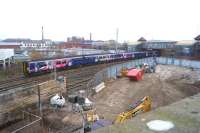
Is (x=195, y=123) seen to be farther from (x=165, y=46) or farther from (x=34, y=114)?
(x=165, y=46)

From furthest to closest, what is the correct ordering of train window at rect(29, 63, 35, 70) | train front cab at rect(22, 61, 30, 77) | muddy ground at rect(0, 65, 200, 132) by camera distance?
train window at rect(29, 63, 35, 70)
train front cab at rect(22, 61, 30, 77)
muddy ground at rect(0, 65, 200, 132)

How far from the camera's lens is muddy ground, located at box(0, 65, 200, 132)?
1872 centimetres

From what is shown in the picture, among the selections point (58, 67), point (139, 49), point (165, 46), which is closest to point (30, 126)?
point (58, 67)

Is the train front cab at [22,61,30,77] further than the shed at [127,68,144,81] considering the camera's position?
Yes

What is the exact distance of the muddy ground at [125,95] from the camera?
18.7 m

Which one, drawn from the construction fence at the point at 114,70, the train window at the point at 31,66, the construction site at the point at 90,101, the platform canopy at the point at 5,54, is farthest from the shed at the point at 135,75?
the platform canopy at the point at 5,54

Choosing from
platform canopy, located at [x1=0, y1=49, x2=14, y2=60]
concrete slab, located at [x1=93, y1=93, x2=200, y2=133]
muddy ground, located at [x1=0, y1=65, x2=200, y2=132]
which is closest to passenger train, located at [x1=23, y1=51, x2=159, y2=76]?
muddy ground, located at [x1=0, y1=65, x2=200, y2=132]

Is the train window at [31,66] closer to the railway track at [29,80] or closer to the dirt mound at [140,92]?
the railway track at [29,80]

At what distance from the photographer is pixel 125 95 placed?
25.2 metres

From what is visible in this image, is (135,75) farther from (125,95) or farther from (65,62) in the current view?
(65,62)

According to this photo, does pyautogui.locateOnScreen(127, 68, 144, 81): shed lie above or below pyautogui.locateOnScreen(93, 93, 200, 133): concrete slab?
below

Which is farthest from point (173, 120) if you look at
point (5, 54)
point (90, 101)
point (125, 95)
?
point (5, 54)

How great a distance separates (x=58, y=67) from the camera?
3869 cm

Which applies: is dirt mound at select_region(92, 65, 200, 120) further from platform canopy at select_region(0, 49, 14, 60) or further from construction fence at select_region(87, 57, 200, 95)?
platform canopy at select_region(0, 49, 14, 60)
